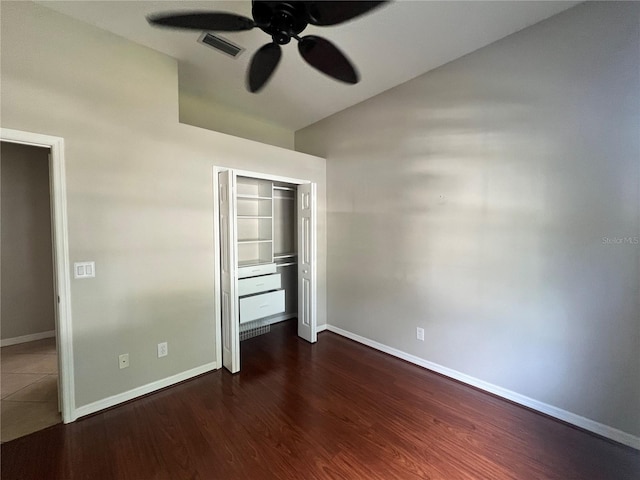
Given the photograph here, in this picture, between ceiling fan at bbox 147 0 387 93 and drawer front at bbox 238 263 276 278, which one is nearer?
ceiling fan at bbox 147 0 387 93

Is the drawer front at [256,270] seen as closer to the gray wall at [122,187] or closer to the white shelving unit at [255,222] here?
the white shelving unit at [255,222]

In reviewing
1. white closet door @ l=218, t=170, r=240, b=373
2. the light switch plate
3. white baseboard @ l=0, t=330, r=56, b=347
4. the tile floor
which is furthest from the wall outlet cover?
white baseboard @ l=0, t=330, r=56, b=347

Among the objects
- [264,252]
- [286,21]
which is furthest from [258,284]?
[286,21]

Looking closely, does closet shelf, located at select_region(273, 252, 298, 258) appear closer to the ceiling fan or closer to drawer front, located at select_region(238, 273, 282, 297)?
drawer front, located at select_region(238, 273, 282, 297)

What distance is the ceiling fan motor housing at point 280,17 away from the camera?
4.19 feet

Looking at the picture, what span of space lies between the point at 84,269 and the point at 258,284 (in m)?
1.63

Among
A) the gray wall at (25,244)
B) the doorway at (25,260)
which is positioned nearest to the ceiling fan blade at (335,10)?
the doorway at (25,260)

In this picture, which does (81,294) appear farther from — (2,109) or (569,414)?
(569,414)

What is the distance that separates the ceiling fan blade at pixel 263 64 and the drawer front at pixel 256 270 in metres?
1.97

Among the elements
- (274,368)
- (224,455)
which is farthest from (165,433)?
(274,368)

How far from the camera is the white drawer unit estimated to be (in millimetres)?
3088

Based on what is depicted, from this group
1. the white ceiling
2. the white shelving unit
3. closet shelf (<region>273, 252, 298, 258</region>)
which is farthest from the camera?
closet shelf (<region>273, 252, 298, 258</region>)

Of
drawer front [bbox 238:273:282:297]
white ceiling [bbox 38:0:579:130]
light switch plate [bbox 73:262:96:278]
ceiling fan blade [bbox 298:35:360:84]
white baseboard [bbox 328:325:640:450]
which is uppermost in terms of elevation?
white ceiling [bbox 38:0:579:130]

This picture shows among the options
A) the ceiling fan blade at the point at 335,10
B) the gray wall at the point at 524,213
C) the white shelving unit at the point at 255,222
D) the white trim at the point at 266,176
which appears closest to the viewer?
the ceiling fan blade at the point at 335,10
